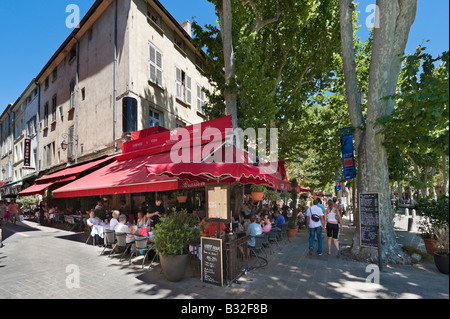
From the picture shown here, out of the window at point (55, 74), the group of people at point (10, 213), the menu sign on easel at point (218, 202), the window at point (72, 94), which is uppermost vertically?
the window at point (55, 74)

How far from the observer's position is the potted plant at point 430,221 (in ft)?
20.2

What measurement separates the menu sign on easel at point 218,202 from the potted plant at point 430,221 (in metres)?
5.29

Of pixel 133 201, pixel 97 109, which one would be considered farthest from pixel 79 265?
pixel 97 109

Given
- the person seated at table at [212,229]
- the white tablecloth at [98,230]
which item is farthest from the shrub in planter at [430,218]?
the white tablecloth at [98,230]

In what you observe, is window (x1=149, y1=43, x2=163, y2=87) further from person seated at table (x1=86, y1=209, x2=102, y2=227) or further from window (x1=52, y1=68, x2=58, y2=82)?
window (x1=52, y1=68, x2=58, y2=82)

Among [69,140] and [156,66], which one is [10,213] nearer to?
[69,140]

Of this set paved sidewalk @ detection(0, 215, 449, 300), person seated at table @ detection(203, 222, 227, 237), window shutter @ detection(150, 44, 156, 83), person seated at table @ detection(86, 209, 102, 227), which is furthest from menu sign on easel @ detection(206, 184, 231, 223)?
window shutter @ detection(150, 44, 156, 83)

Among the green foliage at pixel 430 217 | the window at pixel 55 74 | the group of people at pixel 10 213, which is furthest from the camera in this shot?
the window at pixel 55 74

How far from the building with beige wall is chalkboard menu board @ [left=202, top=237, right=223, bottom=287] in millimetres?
8659

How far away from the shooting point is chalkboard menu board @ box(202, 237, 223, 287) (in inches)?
195

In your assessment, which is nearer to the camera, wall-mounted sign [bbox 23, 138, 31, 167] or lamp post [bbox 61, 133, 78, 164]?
lamp post [bbox 61, 133, 78, 164]

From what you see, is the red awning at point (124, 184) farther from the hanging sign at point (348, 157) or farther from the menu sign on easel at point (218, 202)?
the hanging sign at point (348, 157)
